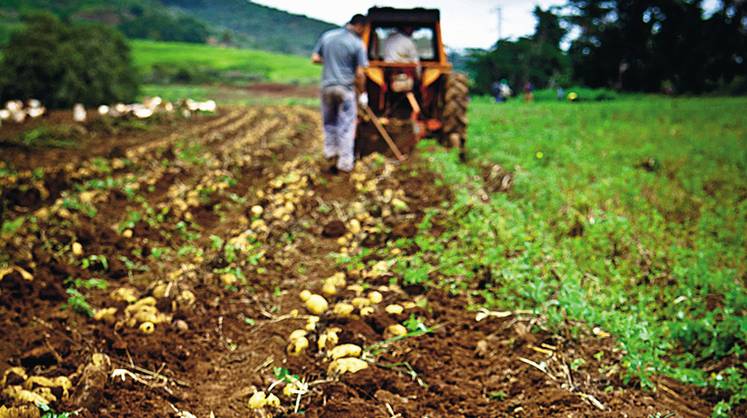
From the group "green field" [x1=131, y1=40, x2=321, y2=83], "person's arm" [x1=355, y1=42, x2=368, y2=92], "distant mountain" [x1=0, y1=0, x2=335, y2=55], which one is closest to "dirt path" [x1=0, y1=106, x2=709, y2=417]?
"person's arm" [x1=355, y1=42, x2=368, y2=92]

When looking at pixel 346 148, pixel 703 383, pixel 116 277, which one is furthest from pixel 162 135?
pixel 703 383

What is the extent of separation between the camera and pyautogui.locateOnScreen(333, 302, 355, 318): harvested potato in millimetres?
2928

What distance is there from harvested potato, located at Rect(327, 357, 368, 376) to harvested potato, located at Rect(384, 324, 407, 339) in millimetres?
353

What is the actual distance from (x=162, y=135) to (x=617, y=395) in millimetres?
11410

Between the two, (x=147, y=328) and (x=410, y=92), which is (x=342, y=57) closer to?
(x=410, y=92)

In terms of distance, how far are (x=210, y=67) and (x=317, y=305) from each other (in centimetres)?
4957

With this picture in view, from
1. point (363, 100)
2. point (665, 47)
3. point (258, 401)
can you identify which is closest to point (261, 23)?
point (665, 47)

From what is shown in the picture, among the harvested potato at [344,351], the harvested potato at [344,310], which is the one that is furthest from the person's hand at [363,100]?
the harvested potato at [344,351]

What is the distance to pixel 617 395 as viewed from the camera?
2205 mm

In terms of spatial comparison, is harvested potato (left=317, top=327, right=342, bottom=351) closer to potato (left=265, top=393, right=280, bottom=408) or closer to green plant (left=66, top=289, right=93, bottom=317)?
potato (left=265, top=393, right=280, bottom=408)

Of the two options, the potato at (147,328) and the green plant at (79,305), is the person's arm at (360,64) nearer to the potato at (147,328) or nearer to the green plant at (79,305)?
the green plant at (79,305)

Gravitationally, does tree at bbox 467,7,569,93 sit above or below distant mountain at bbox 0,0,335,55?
below

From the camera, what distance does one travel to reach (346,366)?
7.77 ft

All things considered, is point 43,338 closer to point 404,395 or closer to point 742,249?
point 404,395
